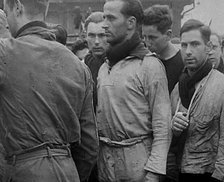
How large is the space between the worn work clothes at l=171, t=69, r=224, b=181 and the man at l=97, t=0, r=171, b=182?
13.7 inches

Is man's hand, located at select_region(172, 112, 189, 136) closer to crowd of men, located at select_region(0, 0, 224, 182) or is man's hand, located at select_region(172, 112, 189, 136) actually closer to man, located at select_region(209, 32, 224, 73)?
crowd of men, located at select_region(0, 0, 224, 182)

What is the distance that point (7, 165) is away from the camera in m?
3.18

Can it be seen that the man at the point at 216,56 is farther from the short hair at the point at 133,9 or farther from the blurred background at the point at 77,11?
the blurred background at the point at 77,11

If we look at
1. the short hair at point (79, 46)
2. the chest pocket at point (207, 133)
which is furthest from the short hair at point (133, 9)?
the short hair at point (79, 46)

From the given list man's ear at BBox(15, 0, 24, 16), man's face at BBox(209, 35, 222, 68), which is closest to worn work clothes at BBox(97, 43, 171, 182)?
man's ear at BBox(15, 0, 24, 16)

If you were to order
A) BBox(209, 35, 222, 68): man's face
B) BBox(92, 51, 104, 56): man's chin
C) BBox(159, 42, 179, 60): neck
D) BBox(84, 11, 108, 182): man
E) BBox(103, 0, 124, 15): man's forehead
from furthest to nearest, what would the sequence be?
BBox(209, 35, 222, 68): man's face, BBox(92, 51, 104, 56): man's chin, BBox(84, 11, 108, 182): man, BBox(159, 42, 179, 60): neck, BBox(103, 0, 124, 15): man's forehead

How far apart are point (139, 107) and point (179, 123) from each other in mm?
406

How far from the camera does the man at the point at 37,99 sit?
3.10 m

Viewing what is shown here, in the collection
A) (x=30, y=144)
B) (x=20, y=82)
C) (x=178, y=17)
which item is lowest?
(x=178, y=17)

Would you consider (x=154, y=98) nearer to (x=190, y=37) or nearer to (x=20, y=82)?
(x=190, y=37)

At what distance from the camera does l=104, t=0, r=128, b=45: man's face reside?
13.5 ft

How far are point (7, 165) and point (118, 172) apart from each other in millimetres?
1076

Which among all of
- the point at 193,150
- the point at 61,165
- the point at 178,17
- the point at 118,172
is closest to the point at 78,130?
the point at 61,165

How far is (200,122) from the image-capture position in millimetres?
4230
